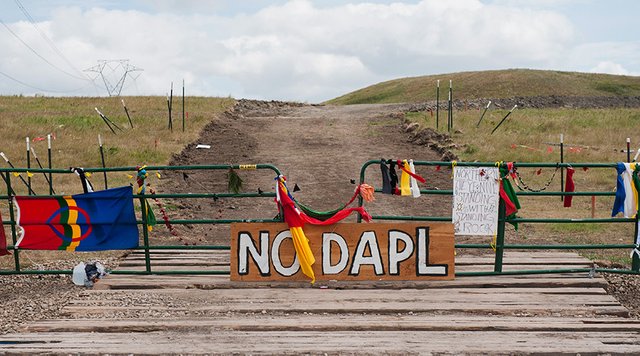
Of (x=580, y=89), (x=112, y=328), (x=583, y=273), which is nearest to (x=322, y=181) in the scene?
(x=583, y=273)

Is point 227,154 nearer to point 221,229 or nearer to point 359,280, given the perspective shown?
point 221,229

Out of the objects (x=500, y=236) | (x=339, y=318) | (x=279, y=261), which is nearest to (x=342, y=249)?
(x=279, y=261)

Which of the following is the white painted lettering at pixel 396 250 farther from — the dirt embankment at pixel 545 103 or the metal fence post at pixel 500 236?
the dirt embankment at pixel 545 103

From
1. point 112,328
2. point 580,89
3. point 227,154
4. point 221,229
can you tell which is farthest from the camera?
point 580,89

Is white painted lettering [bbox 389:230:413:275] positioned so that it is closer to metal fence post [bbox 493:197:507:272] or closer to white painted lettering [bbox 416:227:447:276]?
white painted lettering [bbox 416:227:447:276]

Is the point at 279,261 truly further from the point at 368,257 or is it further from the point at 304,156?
the point at 304,156

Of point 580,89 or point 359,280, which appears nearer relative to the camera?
point 359,280

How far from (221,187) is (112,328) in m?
14.1

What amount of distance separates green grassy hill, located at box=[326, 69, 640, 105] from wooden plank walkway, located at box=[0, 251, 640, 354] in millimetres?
42657

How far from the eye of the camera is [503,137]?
28.0 m

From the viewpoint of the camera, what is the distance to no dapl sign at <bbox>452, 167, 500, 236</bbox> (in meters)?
9.99

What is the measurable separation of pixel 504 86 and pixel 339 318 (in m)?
A: 49.0

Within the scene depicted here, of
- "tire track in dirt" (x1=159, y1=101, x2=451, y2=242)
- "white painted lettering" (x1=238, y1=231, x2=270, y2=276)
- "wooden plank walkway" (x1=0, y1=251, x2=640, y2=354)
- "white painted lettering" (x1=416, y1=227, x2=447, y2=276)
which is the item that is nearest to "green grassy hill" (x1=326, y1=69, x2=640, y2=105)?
"tire track in dirt" (x1=159, y1=101, x2=451, y2=242)

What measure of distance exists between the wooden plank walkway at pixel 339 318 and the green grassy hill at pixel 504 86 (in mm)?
42657
